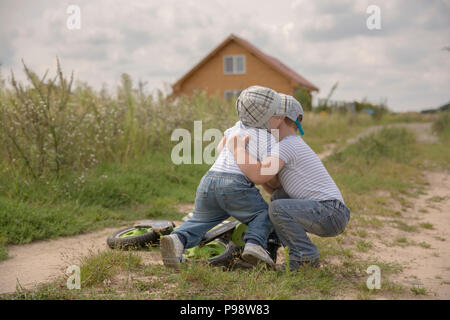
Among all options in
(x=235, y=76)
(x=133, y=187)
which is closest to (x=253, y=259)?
(x=133, y=187)

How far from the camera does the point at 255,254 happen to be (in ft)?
9.81

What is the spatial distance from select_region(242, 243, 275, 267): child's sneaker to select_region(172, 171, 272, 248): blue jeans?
0.08 metres

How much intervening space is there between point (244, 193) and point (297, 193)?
1.45 feet

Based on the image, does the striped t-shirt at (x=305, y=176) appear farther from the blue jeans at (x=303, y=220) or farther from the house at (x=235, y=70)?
the house at (x=235, y=70)

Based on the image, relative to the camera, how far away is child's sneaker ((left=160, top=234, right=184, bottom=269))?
3104mm

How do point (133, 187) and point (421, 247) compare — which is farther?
point (133, 187)

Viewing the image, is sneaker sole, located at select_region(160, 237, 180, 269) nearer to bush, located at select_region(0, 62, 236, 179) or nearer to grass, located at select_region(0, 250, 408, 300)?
grass, located at select_region(0, 250, 408, 300)

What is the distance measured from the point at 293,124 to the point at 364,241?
5.50ft

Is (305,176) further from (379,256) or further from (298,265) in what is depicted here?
(379,256)

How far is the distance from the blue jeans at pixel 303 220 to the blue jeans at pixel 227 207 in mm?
135

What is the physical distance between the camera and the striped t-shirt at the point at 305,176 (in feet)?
10.6

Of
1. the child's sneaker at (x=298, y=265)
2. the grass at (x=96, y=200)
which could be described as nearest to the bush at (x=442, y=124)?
the grass at (x=96, y=200)

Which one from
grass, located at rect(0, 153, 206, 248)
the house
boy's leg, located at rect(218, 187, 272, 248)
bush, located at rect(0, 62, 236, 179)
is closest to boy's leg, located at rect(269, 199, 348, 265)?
boy's leg, located at rect(218, 187, 272, 248)

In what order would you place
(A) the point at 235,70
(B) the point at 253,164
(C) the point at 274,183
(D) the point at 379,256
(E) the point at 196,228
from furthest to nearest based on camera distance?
(A) the point at 235,70 → (D) the point at 379,256 → (C) the point at 274,183 → (E) the point at 196,228 → (B) the point at 253,164
